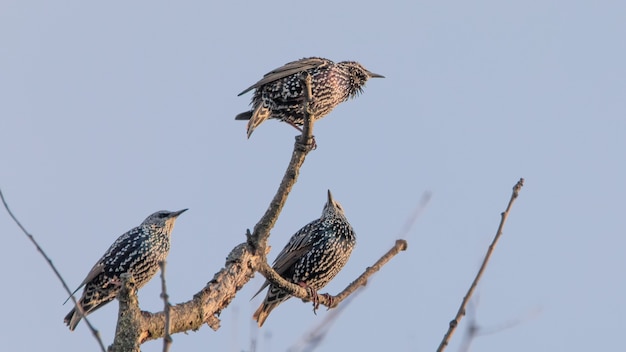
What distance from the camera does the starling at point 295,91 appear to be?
27.7ft

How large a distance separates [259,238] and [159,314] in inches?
37.2

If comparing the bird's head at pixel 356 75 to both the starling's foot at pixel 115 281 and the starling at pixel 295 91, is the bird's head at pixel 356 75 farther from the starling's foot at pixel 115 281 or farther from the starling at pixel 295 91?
the starling's foot at pixel 115 281

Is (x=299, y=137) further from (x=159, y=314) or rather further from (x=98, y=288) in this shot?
(x=98, y=288)

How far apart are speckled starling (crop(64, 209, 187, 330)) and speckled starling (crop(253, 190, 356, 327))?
1.00m

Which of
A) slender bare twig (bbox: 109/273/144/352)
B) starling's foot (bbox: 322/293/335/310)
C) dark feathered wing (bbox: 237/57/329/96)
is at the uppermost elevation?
dark feathered wing (bbox: 237/57/329/96)

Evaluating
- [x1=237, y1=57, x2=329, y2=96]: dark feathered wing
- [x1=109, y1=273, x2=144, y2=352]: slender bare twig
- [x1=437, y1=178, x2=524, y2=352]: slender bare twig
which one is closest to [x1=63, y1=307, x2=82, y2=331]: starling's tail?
[x1=237, y1=57, x2=329, y2=96]: dark feathered wing

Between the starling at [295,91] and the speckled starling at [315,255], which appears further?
the starling at [295,91]

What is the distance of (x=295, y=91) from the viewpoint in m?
8.41

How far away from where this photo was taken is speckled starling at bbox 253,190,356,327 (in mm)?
8250

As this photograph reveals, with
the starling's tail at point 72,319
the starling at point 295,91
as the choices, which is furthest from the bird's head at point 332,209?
the starling's tail at point 72,319

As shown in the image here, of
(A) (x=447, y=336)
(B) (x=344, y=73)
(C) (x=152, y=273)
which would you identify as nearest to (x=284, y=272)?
(C) (x=152, y=273)

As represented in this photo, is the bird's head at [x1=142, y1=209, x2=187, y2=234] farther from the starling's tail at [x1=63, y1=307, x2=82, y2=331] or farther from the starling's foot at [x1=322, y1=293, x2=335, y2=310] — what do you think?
the starling's foot at [x1=322, y1=293, x2=335, y2=310]

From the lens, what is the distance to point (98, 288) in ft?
25.2

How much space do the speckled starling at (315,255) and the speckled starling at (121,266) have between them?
1.00 m
